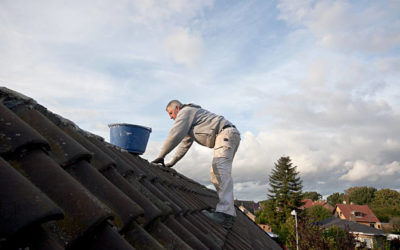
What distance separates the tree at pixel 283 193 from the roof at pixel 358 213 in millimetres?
19220

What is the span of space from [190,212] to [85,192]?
1929 millimetres

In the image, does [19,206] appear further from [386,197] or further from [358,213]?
[386,197]

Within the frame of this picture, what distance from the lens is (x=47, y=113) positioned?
189 cm

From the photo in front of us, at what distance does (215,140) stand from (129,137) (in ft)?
4.14

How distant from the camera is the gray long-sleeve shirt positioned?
3.68 m

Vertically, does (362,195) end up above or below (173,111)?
above

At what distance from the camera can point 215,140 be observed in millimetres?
4176

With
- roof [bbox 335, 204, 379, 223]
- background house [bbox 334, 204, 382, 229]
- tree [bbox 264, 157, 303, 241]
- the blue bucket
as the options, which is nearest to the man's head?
the blue bucket

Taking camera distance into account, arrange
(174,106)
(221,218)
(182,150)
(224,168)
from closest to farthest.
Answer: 1. (221,218)
2. (224,168)
3. (174,106)
4. (182,150)

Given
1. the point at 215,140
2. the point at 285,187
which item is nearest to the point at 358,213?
the point at 285,187

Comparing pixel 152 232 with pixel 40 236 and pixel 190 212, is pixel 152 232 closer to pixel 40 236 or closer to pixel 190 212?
pixel 40 236

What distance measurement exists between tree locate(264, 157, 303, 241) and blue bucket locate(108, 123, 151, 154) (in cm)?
5181

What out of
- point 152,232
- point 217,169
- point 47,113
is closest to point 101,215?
point 152,232

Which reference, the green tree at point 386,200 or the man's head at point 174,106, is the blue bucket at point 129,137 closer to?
the man's head at point 174,106
